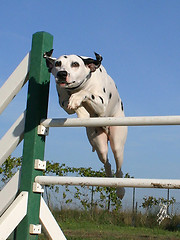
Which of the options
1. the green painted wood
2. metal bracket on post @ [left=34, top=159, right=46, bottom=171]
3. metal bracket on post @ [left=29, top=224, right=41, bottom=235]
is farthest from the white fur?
metal bracket on post @ [left=29, top=224, right=41, bottom=235]

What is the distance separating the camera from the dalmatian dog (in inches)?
115

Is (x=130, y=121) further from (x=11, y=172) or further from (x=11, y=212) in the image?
(x=11, y=172)

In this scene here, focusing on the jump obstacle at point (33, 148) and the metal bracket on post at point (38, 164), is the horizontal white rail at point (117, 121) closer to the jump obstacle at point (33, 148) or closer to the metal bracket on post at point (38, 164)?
the jump obstacle at point (33, 148)

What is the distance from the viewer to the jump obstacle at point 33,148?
103 inches

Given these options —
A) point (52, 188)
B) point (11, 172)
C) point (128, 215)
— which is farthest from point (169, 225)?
point (11, 172)

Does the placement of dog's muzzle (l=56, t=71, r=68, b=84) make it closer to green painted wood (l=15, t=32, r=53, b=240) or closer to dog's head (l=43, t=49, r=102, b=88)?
dog's head (l=43, t=49, r=102, b=88)

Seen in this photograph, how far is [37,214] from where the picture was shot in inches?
111

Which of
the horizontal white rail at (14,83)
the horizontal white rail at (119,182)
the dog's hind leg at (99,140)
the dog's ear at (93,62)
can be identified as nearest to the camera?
the horizontal white rail at (119,182)

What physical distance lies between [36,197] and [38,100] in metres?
0.67

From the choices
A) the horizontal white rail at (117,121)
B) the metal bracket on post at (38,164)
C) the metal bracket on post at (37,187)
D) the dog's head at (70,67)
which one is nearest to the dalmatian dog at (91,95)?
the dog's head at (70,67)

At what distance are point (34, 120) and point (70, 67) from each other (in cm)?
46

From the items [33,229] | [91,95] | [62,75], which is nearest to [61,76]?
[62,75]

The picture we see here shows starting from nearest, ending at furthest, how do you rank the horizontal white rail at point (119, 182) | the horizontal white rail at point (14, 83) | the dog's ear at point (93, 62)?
the horizontal white rail at point (119, 182) → the horizontal white rail at point (14, 83) → the dog's ear at point (93, 62)

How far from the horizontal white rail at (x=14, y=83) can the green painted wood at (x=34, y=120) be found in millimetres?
55
